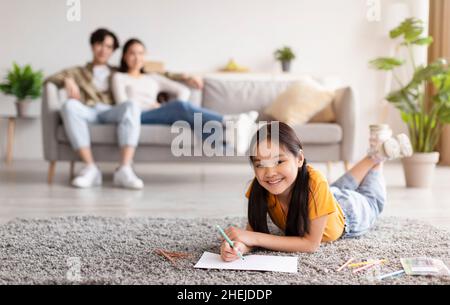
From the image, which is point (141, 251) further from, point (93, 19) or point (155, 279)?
point (93, 19)

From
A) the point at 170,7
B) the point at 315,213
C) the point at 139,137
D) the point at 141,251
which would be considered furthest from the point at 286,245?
the point at 170,7

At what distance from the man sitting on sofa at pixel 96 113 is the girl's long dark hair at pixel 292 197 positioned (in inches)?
62.0

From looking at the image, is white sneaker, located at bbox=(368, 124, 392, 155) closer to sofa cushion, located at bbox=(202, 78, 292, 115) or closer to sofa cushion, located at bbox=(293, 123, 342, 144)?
sofa cushion, located at bbox=(293, 123, 342, 144)

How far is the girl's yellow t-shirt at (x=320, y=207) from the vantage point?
150 cm

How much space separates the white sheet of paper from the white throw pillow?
1.88m

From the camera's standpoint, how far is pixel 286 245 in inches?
60.2

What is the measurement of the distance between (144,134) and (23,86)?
177cm

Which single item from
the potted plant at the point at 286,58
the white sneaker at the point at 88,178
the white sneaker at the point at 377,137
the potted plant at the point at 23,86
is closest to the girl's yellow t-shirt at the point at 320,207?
the white sneaker at the point at 377,137

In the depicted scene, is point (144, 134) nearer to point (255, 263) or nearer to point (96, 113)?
point (96, 113)

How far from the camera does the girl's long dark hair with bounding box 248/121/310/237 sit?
147 centimetres

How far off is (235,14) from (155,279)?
3868 mm

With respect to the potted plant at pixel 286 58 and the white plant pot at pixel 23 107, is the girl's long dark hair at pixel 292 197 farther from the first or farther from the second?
the white plant pot at pixel 23 107

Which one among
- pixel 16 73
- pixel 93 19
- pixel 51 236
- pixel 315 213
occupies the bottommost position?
pixel 51 236

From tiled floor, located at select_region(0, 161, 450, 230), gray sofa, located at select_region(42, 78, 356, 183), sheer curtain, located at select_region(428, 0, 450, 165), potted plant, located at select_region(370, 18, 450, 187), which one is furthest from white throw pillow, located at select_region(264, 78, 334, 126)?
sheer curtain, located at select_region(428, 0, 450, 165)
